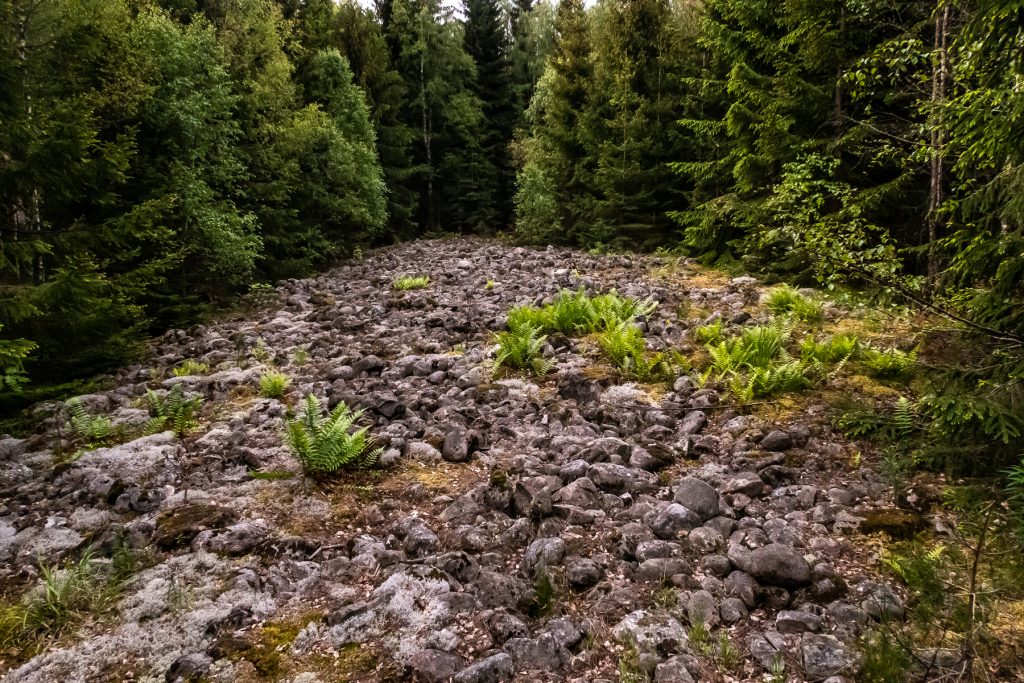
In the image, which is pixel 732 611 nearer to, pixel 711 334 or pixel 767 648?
pixel 767 648

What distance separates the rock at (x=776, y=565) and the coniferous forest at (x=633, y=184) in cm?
11

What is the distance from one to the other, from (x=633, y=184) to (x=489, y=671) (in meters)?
18.7

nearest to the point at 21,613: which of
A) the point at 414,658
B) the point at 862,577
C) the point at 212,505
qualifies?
the point at 212,505

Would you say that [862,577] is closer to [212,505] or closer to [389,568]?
[389,568]

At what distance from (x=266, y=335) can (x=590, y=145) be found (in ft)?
50.8

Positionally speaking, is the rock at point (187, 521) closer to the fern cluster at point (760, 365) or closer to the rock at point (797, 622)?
the rock at point (797, 622)

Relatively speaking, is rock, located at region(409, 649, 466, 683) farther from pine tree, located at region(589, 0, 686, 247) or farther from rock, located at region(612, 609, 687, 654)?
pine tree, located at region(589, 0, 686, 247)

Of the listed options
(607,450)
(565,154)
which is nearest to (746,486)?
(607,450)

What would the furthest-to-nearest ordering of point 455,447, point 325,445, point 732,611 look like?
point 455,447 < point 325,445 < point 732,611

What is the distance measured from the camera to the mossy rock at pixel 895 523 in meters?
3.69

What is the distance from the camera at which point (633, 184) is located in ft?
63.8

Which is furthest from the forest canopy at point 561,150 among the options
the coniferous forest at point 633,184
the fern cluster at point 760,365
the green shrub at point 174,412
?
the green shrub at point 174,412

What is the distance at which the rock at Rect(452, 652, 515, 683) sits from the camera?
2764 mm

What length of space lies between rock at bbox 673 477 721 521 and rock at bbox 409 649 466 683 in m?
2.02
